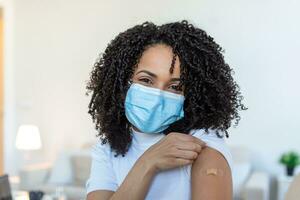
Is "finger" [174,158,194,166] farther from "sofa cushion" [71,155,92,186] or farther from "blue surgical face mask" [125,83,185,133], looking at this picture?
"sofa cushion" [71,155,92,186]

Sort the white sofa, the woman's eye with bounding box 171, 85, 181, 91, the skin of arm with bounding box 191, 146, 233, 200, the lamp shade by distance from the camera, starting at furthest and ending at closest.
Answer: the lamp shade → the white sofa → the woman's eye with bounding box 171, 85, 181, 91 → the skin of arm with bounding box 191, 146, 233, 200

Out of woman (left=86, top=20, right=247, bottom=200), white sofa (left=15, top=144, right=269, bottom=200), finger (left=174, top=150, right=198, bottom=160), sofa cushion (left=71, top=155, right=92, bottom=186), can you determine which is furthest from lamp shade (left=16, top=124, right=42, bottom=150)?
finger (left=174, top=150, right=198, bottom=160)

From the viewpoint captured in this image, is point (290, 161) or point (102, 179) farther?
point (290, 161)

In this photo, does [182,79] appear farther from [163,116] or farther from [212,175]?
[212,175]

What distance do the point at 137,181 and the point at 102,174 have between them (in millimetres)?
136

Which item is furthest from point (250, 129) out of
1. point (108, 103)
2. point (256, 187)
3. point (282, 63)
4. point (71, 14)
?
point (108, 103)

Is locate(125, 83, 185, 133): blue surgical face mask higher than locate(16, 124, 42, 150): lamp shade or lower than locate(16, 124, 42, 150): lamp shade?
higher

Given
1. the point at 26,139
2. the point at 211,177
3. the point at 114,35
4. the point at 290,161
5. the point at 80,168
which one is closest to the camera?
the point at 211,177

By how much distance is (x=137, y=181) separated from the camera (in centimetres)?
85

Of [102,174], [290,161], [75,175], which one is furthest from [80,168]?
[102,174]

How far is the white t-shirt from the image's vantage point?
87 cm

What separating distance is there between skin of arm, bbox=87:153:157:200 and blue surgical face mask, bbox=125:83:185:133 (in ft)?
0.38

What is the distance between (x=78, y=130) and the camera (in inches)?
183

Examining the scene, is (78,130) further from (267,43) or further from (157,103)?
(157,103)
